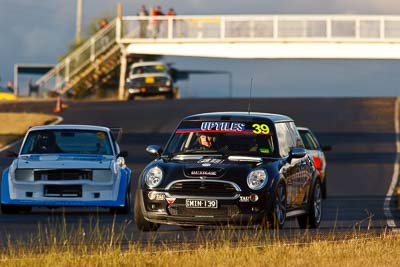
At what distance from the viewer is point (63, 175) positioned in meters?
20.0

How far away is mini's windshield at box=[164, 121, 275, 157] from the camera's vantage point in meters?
17.1

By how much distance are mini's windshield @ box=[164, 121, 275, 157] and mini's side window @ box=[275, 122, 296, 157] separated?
0.57 feet

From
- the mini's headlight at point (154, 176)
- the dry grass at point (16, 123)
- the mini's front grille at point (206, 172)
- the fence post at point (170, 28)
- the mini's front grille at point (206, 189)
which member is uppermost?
the fence post at point (170, 28)

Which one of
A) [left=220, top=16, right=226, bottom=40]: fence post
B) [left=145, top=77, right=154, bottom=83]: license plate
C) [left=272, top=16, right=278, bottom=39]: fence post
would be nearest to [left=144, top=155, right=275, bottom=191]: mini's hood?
[left=145, top=77, right=154, bottom=83]: license plate

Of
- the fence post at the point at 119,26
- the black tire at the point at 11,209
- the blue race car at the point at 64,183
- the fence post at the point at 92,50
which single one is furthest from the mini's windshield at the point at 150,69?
the black tire at the point at 11,209

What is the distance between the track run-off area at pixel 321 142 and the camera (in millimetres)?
17344

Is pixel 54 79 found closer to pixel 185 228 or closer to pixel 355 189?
pixel 355 189

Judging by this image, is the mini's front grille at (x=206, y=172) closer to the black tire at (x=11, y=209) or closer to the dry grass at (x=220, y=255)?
the dry grass at (x=220, y=255)

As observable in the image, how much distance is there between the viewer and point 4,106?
55031 millimetres

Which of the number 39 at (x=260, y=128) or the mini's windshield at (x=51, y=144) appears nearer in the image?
the number 39 at (x=260, y=128)

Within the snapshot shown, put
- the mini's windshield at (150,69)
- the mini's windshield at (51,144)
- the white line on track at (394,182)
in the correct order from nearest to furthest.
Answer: the white line on track at (394,182)
the mini's windshield at (51,144)
the mini's windshield at (150,69)

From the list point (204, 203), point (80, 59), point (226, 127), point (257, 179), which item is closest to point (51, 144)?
point (226, 127)

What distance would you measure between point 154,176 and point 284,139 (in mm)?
2163

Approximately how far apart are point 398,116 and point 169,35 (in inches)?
798
